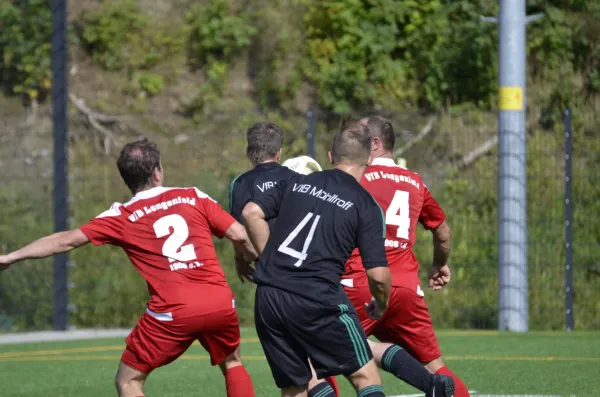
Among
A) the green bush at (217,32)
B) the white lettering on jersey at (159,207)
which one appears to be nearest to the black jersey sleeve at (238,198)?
the white lettering on jersey at (159,207)

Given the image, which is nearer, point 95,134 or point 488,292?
point 488,292

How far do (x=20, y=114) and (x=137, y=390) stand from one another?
1359 centimetres

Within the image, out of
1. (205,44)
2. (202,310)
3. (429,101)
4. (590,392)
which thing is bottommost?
(590,392)

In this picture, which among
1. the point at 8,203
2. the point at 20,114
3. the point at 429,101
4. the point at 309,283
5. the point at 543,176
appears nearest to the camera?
the point at 309,283

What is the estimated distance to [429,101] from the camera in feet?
56.8

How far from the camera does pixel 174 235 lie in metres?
6.02

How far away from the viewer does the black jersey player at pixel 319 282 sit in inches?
213

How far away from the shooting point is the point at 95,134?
1806cm

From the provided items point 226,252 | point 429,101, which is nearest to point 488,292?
point 226,252

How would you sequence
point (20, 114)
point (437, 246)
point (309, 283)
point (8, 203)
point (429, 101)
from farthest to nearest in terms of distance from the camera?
1. point (20, 114)
2. point (429, 101)
3. point (8, 203)
4. point (437, 246)
5. point (309, 283)

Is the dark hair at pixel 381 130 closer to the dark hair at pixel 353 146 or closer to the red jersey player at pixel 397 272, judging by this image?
the red jersey player at pixel 397 272

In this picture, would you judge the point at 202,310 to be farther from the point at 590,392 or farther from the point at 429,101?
the point at 429,101

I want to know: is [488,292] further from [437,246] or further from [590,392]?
[437,246]

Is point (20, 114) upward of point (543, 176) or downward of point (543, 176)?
upward
